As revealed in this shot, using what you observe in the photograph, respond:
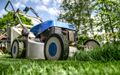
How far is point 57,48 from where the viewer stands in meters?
7.92

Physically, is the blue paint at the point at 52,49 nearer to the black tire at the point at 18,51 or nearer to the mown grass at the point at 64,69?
the black tire at the point at 18,51

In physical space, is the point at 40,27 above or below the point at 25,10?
below

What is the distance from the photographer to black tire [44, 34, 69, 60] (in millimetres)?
7625

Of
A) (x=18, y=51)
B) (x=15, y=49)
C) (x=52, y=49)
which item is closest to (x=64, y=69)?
(x=52, y=49)

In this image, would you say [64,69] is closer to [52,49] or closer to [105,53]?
[105,53]

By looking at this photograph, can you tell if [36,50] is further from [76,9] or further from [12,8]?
[76,9]

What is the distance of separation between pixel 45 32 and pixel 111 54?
14.1 feet

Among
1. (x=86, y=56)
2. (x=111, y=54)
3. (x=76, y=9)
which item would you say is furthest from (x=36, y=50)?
(x=76, y=9)

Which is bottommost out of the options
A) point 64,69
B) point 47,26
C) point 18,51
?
point 64,69

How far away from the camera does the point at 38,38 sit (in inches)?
401

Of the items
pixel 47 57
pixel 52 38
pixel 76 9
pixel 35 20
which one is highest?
pixel 76 9

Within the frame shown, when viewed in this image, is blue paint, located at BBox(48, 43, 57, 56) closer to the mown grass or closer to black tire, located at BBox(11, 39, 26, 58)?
black tire, located at BBox(11, 39, 26, 58)

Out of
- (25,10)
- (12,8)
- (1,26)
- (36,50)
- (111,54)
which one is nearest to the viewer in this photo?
(111,54)

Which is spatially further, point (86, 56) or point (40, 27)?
point (40, 27)
